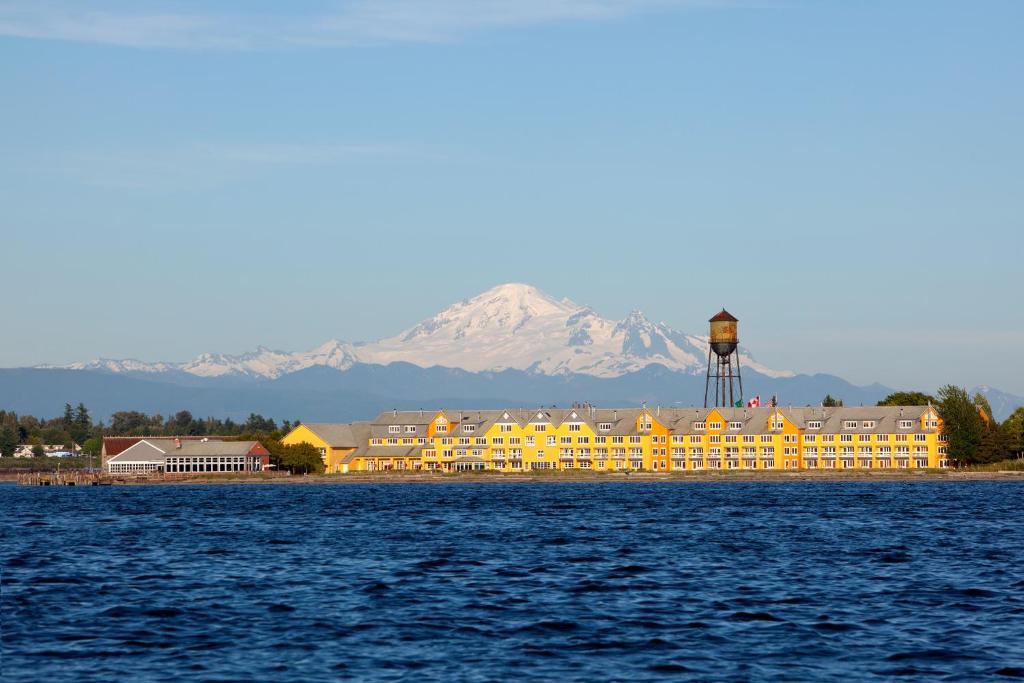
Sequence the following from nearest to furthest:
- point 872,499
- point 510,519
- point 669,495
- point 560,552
→ 1. point 560,552
2. point 510,519
3. point 872,499
4. point 669,495

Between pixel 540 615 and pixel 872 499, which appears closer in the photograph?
pixel 540 615

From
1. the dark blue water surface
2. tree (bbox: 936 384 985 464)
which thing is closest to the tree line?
tree (bbox: 936 384 985 464)

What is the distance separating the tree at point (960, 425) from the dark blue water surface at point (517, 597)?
87.1 meters

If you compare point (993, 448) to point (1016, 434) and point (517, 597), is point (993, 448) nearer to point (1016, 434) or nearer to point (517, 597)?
point (1016, 434)

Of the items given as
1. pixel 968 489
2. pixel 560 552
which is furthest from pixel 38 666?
pixel 968 489

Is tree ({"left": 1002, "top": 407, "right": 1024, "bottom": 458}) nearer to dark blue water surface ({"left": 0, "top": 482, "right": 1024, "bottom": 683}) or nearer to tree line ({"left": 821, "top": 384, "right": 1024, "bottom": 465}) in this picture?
tree line ({"left": 821, "top": 384, "right": 1024, "bottom": 465})

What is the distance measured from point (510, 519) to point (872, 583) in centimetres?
4590

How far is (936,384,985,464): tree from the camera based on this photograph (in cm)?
18838

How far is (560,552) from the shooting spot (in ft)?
237

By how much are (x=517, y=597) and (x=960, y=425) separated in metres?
146

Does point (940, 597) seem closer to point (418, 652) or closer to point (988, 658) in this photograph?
point (988, 658)

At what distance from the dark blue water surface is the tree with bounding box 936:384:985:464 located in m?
87.1

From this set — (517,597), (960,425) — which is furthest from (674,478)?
(517,597)

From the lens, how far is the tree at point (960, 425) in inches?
7416
